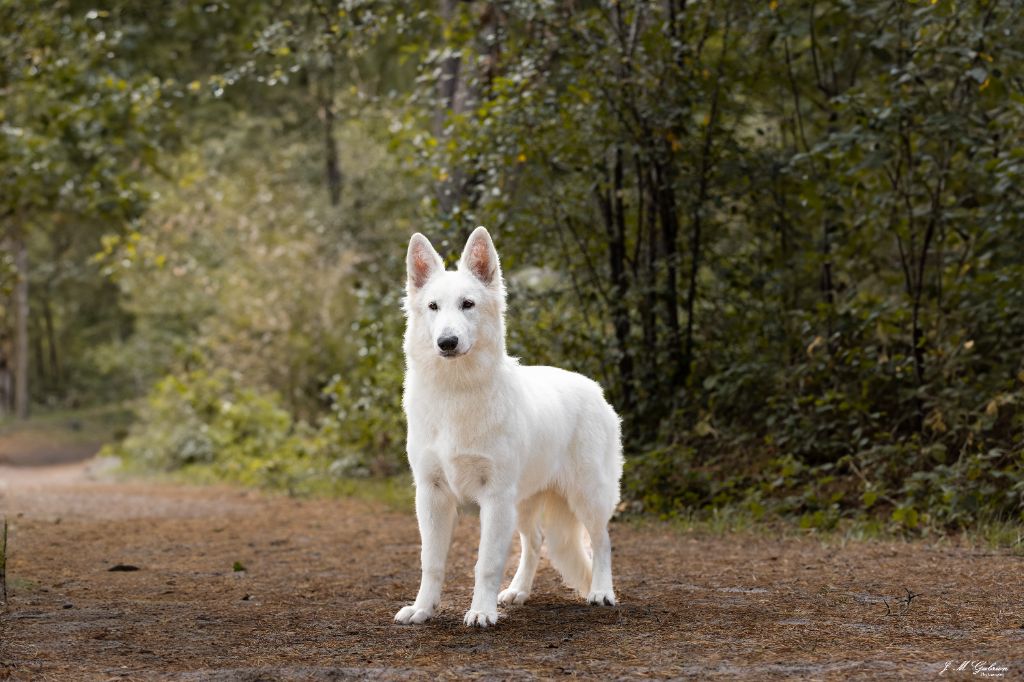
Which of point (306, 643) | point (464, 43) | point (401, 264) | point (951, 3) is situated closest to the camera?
point (306, 643)

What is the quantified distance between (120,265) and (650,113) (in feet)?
21.2

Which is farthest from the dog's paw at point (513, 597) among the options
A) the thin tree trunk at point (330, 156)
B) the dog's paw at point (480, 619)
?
the thin tree trunk at point (330, 156)

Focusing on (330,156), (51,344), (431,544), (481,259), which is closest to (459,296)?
(481,259)

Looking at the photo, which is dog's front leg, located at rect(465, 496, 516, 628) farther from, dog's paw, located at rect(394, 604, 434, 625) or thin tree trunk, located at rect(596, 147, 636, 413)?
thin tree trunk, located at rect(596, 147, 636, 413)

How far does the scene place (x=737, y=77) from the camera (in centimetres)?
1071

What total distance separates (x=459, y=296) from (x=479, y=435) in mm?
666

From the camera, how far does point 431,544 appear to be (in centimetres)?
538

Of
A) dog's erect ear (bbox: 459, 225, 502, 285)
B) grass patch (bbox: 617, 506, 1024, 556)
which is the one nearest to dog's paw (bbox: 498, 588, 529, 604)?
dog's erect ear (bbox: 459, 225, 502, 285)

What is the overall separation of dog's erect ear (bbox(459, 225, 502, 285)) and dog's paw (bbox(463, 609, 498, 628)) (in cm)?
158

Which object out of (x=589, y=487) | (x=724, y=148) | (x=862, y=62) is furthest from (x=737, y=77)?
(x=589, y=487)

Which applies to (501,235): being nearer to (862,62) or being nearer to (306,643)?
(862,62)

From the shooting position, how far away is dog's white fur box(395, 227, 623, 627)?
5.26 m

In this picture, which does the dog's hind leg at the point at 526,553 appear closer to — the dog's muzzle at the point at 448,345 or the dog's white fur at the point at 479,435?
the dog's white fur at the point at 479,435

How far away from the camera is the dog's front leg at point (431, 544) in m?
5.36
